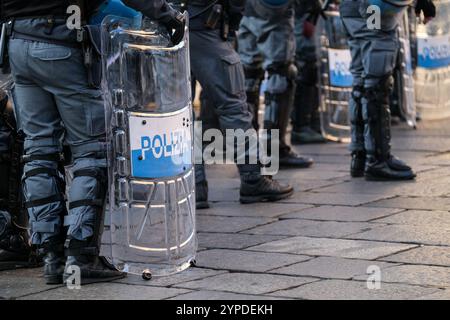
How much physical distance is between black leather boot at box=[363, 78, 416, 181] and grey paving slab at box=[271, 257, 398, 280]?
7.14 feet

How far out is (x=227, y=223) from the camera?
636 cm

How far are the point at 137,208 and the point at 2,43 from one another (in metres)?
0.96

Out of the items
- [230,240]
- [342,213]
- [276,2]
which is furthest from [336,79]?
[230,240]

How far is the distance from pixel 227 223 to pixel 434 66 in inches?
171

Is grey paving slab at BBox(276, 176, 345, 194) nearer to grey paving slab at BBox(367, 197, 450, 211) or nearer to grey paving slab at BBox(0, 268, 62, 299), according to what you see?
grey paving slab at BBox(367, 197, 450, 211)

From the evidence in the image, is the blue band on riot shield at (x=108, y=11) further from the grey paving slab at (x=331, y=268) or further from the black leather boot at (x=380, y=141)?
the black leather boot at (x=380, y=141)

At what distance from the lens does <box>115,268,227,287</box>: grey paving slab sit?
4.96 m

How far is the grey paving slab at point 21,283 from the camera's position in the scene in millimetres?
4938

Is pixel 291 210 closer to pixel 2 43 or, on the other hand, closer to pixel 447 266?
pixel 447 266

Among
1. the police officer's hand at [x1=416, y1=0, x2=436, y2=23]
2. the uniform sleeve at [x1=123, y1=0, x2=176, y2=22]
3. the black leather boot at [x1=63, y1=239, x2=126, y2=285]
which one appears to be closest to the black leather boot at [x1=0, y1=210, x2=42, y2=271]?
the black leather boot at [x1=63, y1=239, x2=126, y2=285]

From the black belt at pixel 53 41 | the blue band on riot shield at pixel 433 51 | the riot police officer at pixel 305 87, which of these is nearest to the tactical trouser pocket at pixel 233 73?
the black belt at pixel 53 41

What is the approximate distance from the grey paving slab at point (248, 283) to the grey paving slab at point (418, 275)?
0.31m

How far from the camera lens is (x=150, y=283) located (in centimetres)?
498
